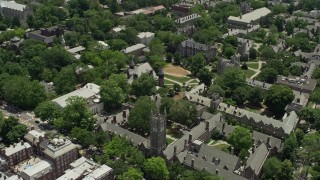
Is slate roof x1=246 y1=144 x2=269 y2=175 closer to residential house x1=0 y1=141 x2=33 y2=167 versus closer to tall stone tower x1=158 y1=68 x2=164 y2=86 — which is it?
tall stone tower x1=158 y1=68 x2=164 y2=86

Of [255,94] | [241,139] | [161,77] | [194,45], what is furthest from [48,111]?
[194,45]

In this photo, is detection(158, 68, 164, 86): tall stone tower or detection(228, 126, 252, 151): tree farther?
detection(158, 68, 164, 86): tall stone tower

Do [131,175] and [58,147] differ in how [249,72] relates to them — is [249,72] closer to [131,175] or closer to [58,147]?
[131,175]

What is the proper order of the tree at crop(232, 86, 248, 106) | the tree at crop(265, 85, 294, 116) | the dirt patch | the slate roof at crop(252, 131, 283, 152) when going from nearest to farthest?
the slate roof at crop(252, 131, 283, 152)
the tree at crop(265, 85, 294, 116)
the tree at crop(232, 86, 248, 106)
the dirt patch

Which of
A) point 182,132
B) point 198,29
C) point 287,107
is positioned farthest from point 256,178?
point 198,29

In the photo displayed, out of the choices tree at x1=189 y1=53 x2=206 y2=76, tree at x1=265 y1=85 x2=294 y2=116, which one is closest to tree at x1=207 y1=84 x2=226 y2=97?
tree at x1=265 y1=85 x2=294 y2=116

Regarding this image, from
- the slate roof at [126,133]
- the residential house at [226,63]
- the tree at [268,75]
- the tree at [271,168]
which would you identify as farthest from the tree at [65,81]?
the tree at [271,168]

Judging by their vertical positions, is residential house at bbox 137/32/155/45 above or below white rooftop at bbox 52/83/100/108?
above
